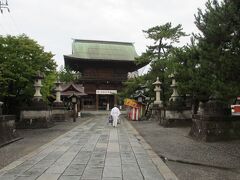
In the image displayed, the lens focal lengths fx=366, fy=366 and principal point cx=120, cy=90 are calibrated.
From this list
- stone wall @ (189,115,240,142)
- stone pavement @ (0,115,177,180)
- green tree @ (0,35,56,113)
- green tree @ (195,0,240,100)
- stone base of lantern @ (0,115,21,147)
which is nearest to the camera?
stone pavement @ (0,115,177,180)

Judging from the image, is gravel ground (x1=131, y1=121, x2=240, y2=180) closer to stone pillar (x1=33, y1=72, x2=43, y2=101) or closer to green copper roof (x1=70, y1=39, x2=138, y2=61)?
stone pillar (x1=33, y1=72, x2=43, y2=101)

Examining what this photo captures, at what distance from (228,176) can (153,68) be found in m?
26.8

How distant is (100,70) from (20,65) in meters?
35.7

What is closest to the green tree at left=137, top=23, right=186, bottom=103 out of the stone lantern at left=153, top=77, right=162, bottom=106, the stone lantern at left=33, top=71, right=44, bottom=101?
the stone lantern at left=153, top=77, right=162, bottom=106

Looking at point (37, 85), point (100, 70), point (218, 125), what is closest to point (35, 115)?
point (37, 85)

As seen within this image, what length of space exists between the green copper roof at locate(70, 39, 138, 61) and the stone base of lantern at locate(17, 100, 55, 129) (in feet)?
111

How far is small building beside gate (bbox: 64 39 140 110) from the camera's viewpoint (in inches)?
2306

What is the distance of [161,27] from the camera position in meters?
35.1

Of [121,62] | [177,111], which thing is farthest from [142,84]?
[121,62]

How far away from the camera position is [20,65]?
24078mm

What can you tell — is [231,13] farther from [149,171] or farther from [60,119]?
[60,119]

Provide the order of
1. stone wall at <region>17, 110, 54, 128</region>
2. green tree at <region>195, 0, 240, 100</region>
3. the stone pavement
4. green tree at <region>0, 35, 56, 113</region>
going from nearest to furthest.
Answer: the stone pavement
green tree at <region>195, 0, 240, 100</region>
green tree at <region>0, 35, 56, 113</region>
stone wall at <region>17, 110, 54, 128</region>

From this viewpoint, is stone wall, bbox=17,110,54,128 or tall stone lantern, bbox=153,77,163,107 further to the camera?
tall stone lantern, bbox=153,77,163,107

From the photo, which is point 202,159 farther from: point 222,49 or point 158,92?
point 158,92
